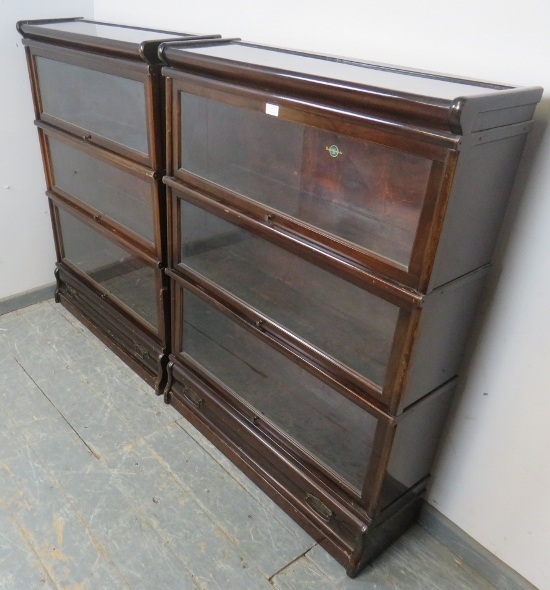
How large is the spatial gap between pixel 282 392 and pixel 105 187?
3.25 ft

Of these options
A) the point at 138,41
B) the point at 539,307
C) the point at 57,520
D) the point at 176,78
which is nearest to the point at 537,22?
the point at 539,307

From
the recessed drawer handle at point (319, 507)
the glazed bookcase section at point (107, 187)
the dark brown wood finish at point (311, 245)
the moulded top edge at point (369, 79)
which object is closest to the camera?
the moulded top edge at point (369, 79)

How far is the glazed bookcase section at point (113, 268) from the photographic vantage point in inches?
71.1

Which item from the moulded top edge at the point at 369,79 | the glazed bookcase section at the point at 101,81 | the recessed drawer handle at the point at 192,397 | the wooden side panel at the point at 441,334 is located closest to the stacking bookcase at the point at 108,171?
the glazed bookcase section at the point at 101,81

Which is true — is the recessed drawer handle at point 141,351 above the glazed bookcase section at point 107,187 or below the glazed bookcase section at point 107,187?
below

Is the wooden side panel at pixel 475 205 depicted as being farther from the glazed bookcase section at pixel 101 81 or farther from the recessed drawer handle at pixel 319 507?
the glazed bookcase section at pixel 101 81

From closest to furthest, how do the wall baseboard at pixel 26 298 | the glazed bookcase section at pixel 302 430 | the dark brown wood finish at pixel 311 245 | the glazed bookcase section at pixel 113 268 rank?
the dark brown wood finish at pixel 311 245
the glazed bookcase section at pixel 302 430
the glazed bookcase section at pixel 113 268
the wall baseboard at pixel 26 298

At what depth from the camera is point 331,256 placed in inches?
44.2

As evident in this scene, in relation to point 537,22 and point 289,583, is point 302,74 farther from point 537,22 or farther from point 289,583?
point 289,583

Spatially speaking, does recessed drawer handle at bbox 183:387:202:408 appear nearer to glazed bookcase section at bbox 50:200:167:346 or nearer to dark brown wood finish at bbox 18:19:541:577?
dark brown wood finish at bbox 18:19:541:577

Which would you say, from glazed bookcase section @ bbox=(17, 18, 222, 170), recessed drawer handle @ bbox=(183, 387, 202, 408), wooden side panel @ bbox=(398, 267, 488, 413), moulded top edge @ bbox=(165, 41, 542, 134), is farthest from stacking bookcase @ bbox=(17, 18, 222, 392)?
wooden side panel @ bbox=(398, 267, 488, 413)

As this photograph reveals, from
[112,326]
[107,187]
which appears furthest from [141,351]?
[107,187]

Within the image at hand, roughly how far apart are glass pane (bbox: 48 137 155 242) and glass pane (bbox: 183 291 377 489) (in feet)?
1.13

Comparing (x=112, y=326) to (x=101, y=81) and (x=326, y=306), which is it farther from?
(x=326, y=306)
